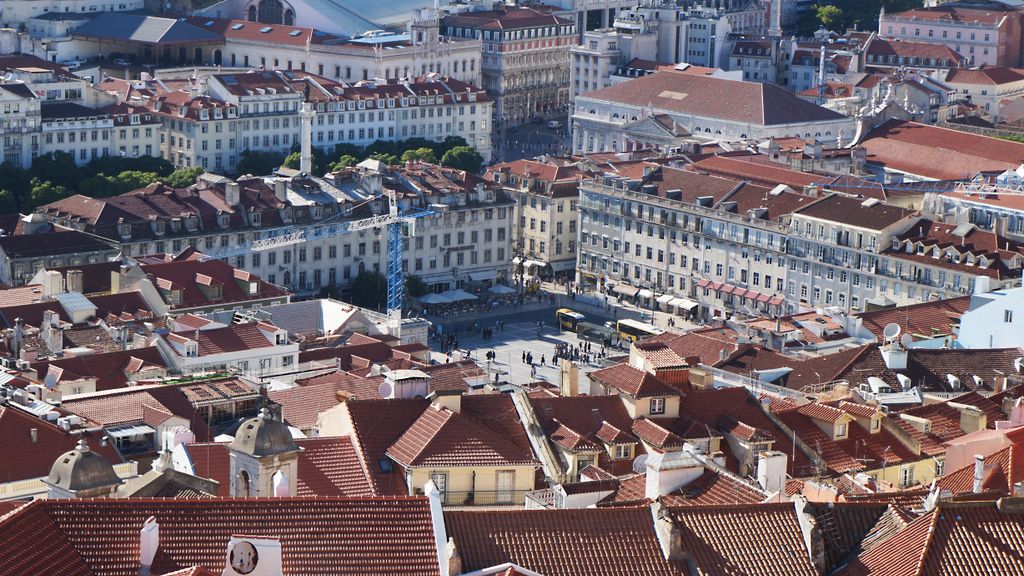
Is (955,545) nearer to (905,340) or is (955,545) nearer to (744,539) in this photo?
(744,539)

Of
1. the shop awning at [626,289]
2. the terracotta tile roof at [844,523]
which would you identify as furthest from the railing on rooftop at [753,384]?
the shop awning at [626,289]

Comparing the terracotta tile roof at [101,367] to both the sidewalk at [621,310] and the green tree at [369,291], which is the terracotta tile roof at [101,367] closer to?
the green tree at [369,291]

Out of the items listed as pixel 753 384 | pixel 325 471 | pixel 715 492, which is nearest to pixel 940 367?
A: pixel 753 384

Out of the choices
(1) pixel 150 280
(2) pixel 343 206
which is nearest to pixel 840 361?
(1) pixel 150 280

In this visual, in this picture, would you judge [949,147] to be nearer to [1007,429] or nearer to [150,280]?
[150,280]

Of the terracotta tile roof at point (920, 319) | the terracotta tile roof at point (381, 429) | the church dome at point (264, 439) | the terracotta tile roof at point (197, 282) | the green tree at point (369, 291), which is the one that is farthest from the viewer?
the green tree at point (369, 291)

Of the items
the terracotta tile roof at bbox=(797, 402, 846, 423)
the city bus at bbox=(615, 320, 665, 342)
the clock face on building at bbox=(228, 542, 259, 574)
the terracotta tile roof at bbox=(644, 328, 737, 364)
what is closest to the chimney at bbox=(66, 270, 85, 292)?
the terracotta tile roof at bbox=(644, 328, 737, 364)
